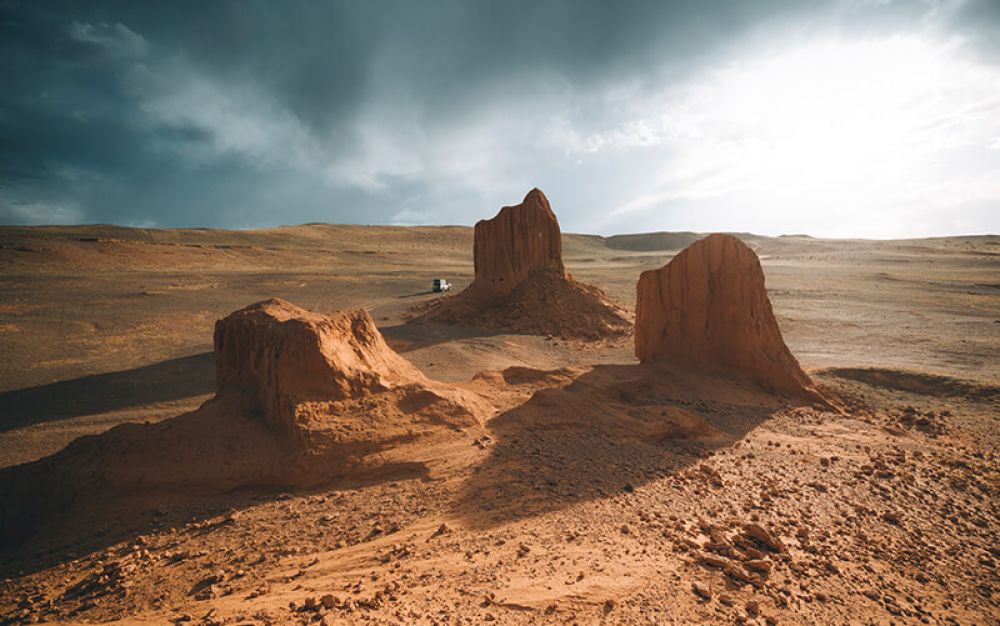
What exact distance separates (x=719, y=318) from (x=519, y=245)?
11650 millimetres

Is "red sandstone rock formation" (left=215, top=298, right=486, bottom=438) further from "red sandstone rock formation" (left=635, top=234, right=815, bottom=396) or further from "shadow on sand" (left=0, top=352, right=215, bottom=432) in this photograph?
"shadow on sand" (left=0, top=352, right=215, bottom=432)

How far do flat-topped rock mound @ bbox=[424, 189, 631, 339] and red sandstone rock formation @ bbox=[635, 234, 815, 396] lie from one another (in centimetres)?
793

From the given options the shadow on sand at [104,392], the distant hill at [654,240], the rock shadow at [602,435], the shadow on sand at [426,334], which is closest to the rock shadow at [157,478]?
the rock shadow at [602,435]

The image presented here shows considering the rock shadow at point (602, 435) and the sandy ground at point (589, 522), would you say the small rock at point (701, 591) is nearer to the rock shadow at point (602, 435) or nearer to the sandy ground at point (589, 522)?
the sandy ground at point (589, 522)

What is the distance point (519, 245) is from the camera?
68.9ft

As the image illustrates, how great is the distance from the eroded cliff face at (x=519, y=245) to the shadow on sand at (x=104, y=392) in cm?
1158

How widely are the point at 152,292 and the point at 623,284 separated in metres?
30.8

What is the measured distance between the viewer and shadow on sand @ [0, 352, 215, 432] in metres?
10.7

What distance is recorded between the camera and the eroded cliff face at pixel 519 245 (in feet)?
68.8

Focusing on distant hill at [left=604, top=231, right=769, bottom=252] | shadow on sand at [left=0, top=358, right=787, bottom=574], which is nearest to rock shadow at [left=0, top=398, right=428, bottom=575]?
Result: shadow on sand at [left=0, top=358, right=787, bottom=574]

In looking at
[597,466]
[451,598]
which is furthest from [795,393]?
[451,598]

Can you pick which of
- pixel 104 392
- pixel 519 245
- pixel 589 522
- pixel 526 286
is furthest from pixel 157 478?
pixel 519 245

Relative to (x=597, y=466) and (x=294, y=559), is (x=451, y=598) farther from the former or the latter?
(x=597, y=466)

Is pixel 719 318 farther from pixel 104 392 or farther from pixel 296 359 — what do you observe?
pixel 104 392
